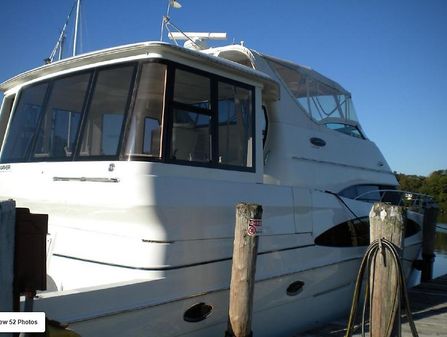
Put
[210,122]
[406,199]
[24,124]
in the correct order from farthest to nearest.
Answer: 1. [406,199]
2. [24,124]
3. [210,122]

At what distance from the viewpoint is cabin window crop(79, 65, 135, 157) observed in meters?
4.10

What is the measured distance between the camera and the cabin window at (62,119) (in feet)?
14.7

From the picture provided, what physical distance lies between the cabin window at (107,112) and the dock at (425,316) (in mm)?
2931

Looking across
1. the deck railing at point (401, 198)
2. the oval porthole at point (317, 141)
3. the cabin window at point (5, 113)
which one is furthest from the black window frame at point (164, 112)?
the deck railing at point (401, 198)

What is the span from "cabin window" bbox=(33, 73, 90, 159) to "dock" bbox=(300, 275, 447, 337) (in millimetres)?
3239

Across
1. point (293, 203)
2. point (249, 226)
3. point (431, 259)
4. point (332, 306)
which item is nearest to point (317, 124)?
point (293, 203)

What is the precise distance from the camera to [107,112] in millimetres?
4258

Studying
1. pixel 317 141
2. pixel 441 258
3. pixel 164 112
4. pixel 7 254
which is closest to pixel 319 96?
pixel 317 141

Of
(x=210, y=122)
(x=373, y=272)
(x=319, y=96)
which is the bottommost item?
(x=373, y=272)

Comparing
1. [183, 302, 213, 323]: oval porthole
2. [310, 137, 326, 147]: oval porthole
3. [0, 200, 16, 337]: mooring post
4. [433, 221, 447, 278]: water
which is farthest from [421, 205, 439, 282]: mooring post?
[0, 200, 16, 337]: mooring post

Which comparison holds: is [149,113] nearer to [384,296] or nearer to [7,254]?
[7,254]

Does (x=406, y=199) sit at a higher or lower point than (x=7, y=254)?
higher

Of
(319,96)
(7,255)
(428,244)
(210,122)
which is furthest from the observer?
(428,244)

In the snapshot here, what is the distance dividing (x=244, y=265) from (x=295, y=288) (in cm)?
143
